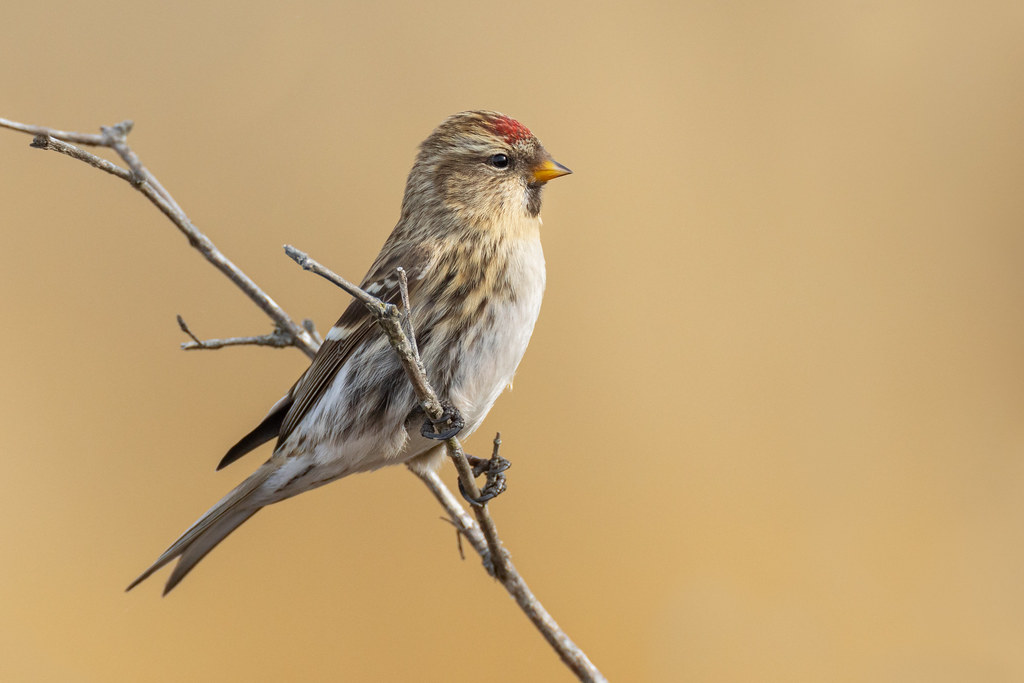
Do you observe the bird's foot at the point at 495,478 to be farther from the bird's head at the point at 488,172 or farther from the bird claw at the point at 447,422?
the bird's head at the point at 488,172

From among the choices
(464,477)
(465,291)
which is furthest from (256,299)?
(464,477)

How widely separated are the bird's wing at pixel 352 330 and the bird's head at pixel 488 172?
0.17 m

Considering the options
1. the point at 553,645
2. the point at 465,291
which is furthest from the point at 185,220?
the point at 553,645

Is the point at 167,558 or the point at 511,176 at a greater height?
the point at 511,176

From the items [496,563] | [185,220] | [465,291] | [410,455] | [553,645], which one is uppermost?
[185,220]

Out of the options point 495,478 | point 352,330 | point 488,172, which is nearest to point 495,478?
point 495,478

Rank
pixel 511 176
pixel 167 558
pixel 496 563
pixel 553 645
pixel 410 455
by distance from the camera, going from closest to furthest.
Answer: pixel 553 645 < pixel 496 563 < pixel 167 558 < pixel 410 455 < pixel 511 176

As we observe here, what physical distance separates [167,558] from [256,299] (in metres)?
0.64

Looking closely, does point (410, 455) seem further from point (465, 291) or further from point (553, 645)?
point (553, 645)

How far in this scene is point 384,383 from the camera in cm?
190

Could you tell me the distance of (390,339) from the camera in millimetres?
1316

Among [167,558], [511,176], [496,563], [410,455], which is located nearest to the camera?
[496,563]

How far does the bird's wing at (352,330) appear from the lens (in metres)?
1.92

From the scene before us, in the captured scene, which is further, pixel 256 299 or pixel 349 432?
pixel 256 299
